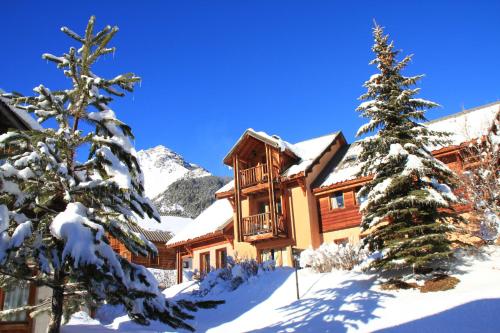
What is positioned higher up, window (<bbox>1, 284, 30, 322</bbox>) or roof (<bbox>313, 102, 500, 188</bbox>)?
roof (<bbox>313, 102, 500, 188</bbox>)

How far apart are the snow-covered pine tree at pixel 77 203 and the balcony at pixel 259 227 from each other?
14.2 meters

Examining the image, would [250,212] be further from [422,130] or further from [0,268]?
[0,268]

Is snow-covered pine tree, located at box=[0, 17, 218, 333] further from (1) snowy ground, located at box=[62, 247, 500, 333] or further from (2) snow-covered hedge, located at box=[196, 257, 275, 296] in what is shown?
(2) snow-covered hedge, located at box=[196, 257, 275, 296]

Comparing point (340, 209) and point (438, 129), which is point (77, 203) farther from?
point (438, 129)

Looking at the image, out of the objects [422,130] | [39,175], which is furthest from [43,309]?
[422,130]

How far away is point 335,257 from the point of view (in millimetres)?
17062

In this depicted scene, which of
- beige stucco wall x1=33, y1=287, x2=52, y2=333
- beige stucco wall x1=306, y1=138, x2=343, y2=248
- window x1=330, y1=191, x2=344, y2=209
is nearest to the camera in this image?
beige stucco wall x1=33, y1=287, x2=52, y2=333

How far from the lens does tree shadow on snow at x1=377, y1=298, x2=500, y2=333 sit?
9.35m

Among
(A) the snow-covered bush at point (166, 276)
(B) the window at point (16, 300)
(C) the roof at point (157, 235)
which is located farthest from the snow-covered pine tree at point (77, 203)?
(C) the roof at point (157, 235)

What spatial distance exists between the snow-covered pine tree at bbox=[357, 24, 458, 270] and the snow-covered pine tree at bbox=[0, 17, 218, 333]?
7910 millimetres

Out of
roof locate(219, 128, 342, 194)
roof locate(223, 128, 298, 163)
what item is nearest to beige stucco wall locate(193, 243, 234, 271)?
roof locate(219, 128, 342, 194)

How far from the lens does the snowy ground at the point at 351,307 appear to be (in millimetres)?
10133

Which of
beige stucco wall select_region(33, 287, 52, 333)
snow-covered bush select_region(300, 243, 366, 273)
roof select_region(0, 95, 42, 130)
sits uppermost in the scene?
roof select_region(0, 95, 42, 130)

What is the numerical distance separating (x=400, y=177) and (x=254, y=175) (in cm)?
1166
